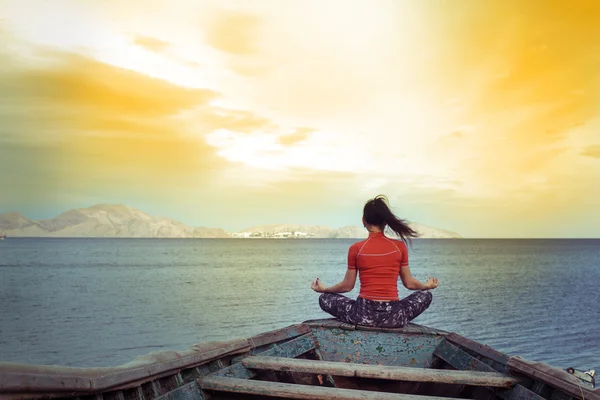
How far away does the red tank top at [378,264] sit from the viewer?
6.30m

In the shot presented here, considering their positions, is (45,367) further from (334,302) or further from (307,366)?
(334,302)

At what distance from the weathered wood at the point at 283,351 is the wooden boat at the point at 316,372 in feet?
0.04

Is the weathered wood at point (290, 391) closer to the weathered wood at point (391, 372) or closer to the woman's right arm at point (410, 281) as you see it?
the weathered wood at point (391, 372)

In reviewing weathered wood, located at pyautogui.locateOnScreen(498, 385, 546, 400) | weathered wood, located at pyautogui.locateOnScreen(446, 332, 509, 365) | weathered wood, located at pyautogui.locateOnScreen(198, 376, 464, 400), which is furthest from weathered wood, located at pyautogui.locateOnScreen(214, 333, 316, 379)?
weathered wood, located at pyautogui.locateOnScreen(498, 385, 546, 400)

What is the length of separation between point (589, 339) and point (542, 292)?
18.8 meters

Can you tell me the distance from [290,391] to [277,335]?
1976 mm

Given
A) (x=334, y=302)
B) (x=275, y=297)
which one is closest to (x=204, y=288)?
(x=275, y=297)

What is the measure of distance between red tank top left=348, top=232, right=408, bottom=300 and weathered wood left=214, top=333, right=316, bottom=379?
3.12 feet

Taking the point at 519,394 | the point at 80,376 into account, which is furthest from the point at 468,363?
the point at 80,376

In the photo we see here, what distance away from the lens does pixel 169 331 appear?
23.7 meters

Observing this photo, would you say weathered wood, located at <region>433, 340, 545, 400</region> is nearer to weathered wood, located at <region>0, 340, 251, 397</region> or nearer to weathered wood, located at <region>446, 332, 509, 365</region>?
weathered wood, located at <region>446, 332, 509, 365</region>

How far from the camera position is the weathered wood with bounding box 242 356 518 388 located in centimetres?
445

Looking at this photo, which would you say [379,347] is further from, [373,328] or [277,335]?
[277,335]

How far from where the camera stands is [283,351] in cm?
595
